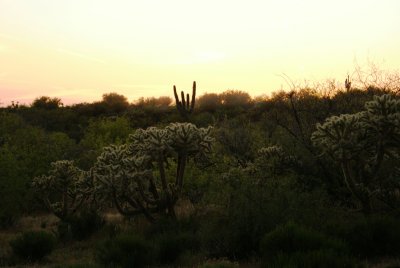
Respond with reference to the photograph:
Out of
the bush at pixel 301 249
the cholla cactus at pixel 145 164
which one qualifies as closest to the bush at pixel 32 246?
the cholla cactus at pixel 145 164

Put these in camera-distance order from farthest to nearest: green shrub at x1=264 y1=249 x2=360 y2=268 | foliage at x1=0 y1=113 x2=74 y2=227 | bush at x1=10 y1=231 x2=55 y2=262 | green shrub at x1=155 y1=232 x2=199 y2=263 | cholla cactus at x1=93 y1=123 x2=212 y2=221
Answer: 1. foliage at x1=0 y1=113 x2=74 y2=227
2. cholla cactus at x1=93 y1=123 x2=212 y2=221
3. bush at x1=10 y1=231 x2=55 y2=262
4. green shrub at x1=155 y1=232 x2=199 y2=263
5. green shrub at x1=264 y1=249 x2=360 y2=268

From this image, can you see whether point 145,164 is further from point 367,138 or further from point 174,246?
point 367,138

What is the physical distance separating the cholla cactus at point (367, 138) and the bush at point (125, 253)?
426 centimetres

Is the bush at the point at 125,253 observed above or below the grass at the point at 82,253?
above

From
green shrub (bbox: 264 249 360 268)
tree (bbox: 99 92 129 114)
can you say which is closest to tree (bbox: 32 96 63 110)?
tree (bbox: 99 92 129 114)

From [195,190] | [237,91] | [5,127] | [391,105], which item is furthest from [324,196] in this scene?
[237,91]

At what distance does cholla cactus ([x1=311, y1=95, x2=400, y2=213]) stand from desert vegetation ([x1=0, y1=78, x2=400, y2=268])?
2 cm

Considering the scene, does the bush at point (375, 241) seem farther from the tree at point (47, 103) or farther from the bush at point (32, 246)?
the tree at point (47, 103)

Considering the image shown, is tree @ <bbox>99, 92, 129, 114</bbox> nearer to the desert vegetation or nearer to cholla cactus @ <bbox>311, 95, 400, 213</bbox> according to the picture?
the desert vegetation

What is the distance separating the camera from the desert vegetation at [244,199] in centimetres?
887

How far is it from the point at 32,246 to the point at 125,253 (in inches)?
101

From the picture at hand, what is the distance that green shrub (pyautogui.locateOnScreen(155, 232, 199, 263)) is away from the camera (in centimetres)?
955

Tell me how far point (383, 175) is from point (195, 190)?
8.23m

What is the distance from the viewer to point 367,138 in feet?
34.2
